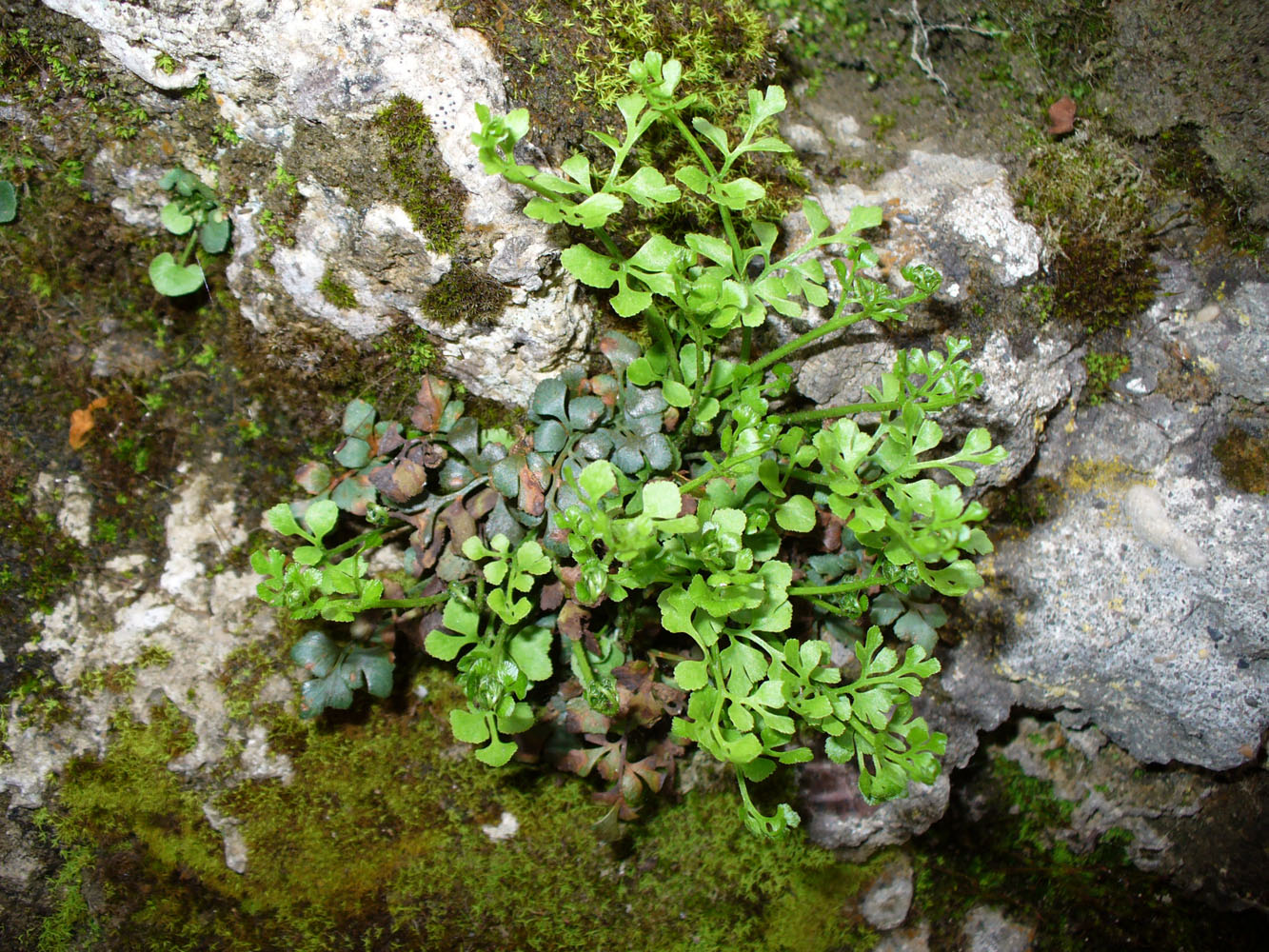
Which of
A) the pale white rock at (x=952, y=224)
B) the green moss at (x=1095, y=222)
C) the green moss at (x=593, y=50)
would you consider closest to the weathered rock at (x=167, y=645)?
the green moss at (x=593, y=50)

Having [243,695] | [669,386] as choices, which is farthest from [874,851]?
[243,695]

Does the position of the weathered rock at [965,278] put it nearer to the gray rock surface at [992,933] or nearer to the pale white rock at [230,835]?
the gray rock surface at [992,933]

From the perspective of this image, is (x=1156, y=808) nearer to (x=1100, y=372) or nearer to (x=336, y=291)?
(x=1100, y=372)

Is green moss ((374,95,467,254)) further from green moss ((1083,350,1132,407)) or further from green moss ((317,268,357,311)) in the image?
green moss ((1083,350,1132,407))

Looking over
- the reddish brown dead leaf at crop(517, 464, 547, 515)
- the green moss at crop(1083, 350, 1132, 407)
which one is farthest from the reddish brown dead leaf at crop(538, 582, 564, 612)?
the green moss at crop(1083, 350, 1132, 407)

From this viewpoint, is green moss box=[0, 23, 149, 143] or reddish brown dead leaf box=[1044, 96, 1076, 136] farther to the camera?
reddish brown dead leaf box=[1044, 96, 1076, 136]

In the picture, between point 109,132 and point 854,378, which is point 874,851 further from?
point 109,132
